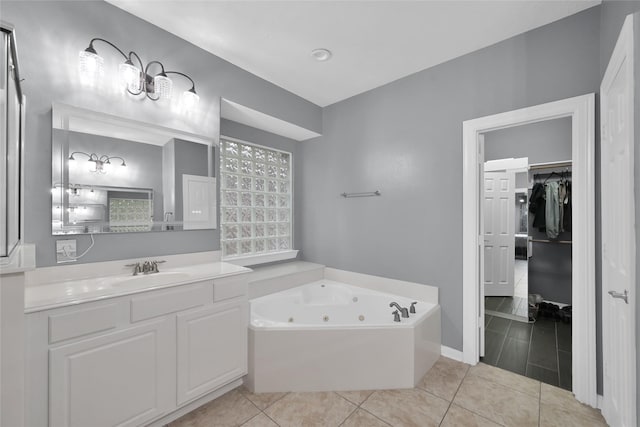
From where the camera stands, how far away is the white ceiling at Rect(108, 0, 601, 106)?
6.03 ft

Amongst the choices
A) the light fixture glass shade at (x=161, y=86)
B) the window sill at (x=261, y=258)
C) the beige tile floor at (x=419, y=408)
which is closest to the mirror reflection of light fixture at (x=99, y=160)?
the light fixture glass shade at (x=161, y=86)

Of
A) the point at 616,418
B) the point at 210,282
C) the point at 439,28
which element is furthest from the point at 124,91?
the point at 616,418

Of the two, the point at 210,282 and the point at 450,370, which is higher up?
the point at 210,282

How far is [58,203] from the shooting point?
5.38 feet

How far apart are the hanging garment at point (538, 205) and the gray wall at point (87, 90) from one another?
3595 millimetres

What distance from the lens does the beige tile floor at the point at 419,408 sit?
5.50 ft

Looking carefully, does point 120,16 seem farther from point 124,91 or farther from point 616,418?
point 616,418

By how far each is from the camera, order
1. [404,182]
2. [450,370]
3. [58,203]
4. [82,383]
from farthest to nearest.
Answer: [404,182]
[450,370]
[58,203]
[82,383]

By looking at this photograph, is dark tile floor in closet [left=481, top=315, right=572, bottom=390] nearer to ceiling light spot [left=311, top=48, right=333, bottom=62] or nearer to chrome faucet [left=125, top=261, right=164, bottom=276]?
chrome faucet [left=125, top=261, right=164, bottom=276]

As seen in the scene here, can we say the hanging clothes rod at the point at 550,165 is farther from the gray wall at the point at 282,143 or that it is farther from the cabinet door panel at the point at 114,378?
the cabinet door panel at the point at 114,378

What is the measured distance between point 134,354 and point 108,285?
45cm

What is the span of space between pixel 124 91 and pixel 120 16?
511 mm

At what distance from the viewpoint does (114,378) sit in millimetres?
1412

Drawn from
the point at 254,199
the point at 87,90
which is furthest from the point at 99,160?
the point at 254,199
